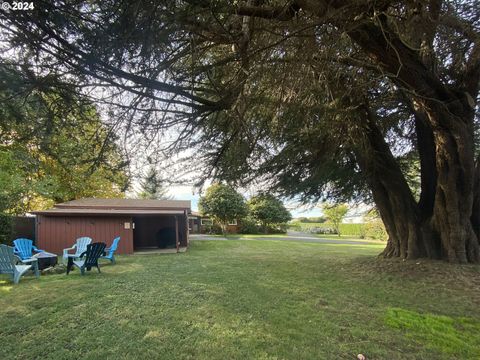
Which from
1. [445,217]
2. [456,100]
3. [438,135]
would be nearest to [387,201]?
[445,217]

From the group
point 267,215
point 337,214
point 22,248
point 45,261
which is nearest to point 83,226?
point 22,248

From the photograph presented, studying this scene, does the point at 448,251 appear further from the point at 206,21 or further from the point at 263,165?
the point at 206,21

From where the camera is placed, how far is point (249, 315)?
4398 mm

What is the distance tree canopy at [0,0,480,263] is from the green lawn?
86.9 inches

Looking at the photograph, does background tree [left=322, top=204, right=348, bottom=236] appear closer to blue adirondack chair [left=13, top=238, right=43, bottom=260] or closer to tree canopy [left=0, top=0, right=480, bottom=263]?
tree canopy [left=0, top=0, right=480, bottom=263]

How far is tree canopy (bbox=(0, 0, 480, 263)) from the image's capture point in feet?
9.96

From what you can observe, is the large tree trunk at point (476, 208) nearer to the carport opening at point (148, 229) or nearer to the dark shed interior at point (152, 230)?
the dark shed interior at point (152, 230)

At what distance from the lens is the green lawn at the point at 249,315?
332 cm

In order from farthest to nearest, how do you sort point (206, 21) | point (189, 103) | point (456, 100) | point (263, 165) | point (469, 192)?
point (263, 165)
point (469, 192)
point (456, 100)
point (189, 103)
point (206, 21)

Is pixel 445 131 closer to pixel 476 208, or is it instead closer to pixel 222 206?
pixel 476 208

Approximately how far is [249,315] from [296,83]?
12.0ft

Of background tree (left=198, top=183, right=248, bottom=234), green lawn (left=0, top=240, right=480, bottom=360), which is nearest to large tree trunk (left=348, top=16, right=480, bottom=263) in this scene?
green lawn (left=0, top=240, right=480, bottom=360)

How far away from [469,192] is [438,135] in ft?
4.84

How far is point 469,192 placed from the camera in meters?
6.53
